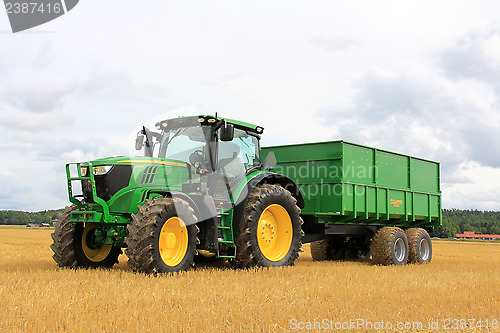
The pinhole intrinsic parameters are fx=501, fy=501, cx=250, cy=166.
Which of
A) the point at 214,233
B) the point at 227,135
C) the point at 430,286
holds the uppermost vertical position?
the point at 227,135

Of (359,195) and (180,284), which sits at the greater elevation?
(359,195)

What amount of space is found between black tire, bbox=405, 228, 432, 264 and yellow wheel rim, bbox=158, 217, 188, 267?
317 inches

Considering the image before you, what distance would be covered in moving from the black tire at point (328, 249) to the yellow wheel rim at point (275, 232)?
431 centimetres

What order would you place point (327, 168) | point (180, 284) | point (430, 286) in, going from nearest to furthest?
1. point (180, 284)
2. point (430, 286)
3. point (327, 168)

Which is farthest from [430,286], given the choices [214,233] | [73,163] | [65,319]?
[73,163]

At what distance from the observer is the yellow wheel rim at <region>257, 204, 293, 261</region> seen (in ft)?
33.9

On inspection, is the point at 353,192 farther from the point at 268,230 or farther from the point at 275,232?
the point at 268,230

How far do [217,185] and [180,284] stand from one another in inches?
104

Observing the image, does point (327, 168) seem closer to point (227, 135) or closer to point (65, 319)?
point (227, 135)

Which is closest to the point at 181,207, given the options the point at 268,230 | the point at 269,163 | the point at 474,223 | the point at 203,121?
the point at 203,121

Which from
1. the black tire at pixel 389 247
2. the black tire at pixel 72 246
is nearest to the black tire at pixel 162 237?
the black tire at pixel 72 246

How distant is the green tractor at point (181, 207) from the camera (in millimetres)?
8562

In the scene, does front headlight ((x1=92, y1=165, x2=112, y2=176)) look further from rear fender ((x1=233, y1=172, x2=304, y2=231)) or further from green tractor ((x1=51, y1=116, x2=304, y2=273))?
rear fender ((x1=233, y1=172, x2=304, y2=231))

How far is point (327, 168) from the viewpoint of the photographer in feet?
41.2
